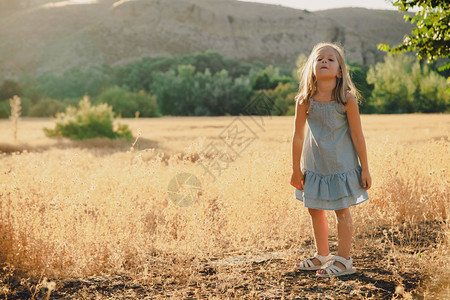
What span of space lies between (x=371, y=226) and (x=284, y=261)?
1.39 metres

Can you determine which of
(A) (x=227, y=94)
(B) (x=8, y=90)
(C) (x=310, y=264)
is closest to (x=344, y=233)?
(C) (x=310, y=264)

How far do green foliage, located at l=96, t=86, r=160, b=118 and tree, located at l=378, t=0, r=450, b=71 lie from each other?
93.7 feet

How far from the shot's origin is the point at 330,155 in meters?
3.27

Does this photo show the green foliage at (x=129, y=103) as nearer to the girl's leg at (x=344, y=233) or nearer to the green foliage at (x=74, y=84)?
the green foliage at (x=74, y=84)

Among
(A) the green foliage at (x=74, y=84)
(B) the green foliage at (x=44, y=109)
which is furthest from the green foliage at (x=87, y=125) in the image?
(A) the green foliage at (x=74, y=84)

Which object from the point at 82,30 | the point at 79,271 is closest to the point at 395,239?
the point at 79,271

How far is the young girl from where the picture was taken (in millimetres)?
3246

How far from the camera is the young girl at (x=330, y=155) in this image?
128 inches

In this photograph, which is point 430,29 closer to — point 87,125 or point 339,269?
point 339,269

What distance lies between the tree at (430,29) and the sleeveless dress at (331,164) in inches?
113

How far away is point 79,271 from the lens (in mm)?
3482

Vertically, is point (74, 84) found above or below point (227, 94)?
above

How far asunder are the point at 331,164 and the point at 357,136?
11.8 inches

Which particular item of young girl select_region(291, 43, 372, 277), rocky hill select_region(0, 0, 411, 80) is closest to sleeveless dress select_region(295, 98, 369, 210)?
young girl select_region(291, 43, 372, 277)
